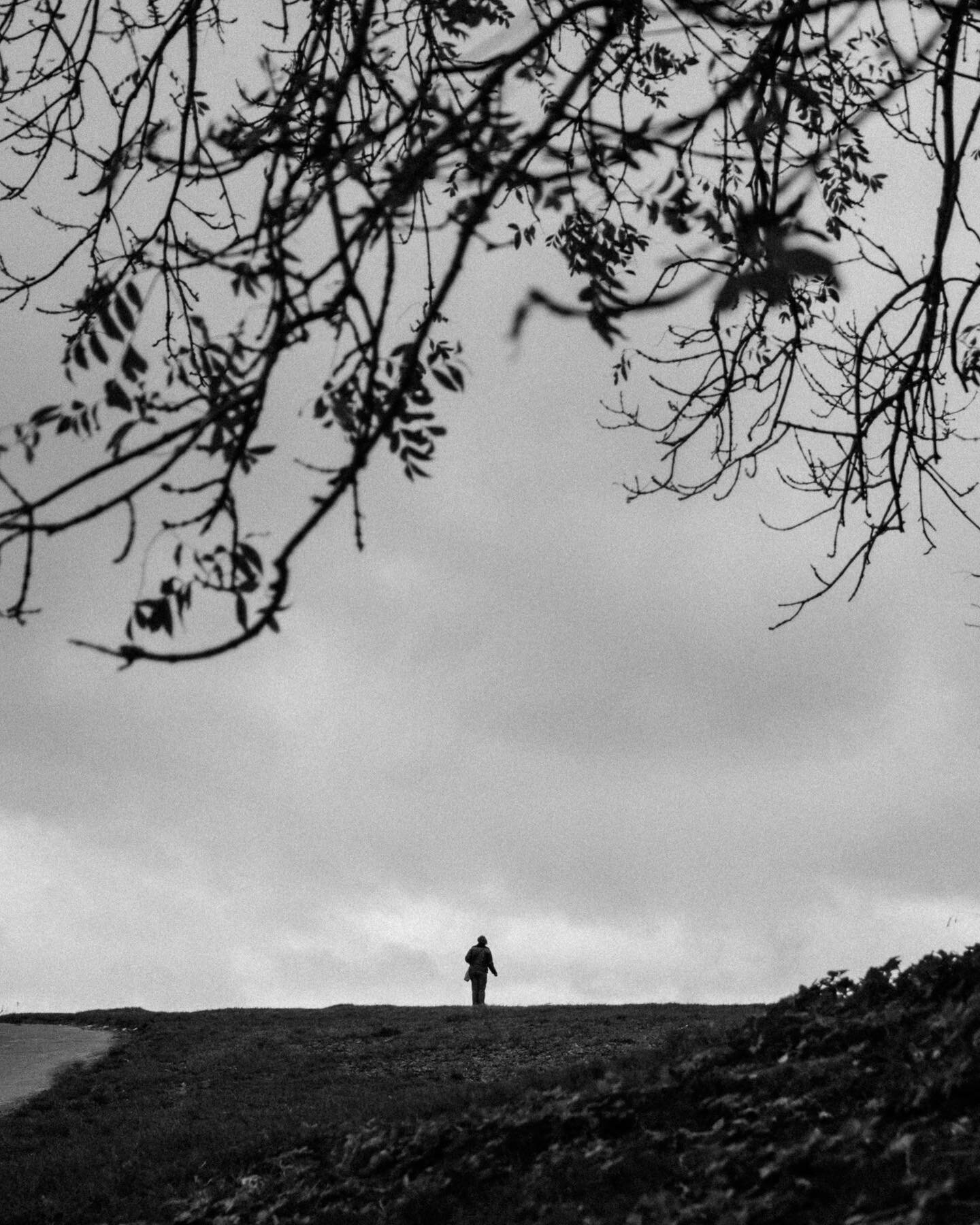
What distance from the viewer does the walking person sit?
24500 millimetres

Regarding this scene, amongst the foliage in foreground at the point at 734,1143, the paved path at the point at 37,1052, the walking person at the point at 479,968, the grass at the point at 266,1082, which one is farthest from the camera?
the walking person at the point at 479,968

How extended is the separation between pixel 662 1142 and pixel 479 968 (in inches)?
719

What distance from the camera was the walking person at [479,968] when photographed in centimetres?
2450

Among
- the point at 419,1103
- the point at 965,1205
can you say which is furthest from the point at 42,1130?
the point at 965,1205

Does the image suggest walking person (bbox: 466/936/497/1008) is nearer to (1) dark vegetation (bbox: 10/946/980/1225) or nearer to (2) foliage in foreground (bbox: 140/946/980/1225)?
(1) dark vegetation (bbox: 10/946/980/1225)

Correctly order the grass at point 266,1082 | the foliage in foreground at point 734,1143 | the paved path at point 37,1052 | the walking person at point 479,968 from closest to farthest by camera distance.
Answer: the foliage in foreground at point 734,1143, the grass at point 266,1082, the paved path at point 37,1052, the walking person at point 479,968

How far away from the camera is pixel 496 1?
30.3 ft

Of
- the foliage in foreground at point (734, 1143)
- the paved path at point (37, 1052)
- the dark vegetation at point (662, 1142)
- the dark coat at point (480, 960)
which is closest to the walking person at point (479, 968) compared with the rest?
the dark coat at point (480, 960)

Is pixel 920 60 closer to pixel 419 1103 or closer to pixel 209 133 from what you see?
pixel 209 133

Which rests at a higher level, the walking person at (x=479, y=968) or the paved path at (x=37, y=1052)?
the walking person at (x=479, y=968)

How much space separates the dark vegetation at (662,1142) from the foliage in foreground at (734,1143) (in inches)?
0.5

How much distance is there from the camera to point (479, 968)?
80.9 feet

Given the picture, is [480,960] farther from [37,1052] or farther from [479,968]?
[37,1052]

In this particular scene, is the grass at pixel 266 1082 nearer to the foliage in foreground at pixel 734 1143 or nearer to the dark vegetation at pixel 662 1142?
the dark vegetation at pixel 662 1142
